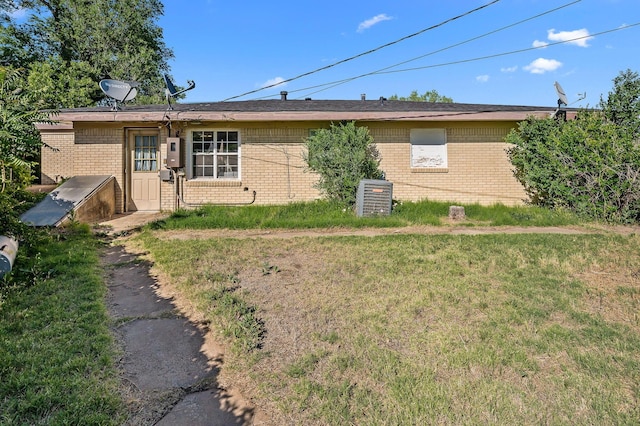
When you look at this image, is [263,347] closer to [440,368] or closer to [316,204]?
[440,368]

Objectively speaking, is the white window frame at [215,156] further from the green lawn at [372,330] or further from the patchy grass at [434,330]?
the patchy grass at [434,330]

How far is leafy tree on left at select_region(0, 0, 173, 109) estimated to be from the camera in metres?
20.2

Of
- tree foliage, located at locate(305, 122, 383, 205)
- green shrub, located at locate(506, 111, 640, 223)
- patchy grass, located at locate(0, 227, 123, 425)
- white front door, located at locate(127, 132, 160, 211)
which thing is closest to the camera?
patchy grass, located at locate(0, 227, 123, 425)

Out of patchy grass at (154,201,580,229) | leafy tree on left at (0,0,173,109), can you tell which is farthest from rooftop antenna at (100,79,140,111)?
leafy tree on left at (0,0,173,109)

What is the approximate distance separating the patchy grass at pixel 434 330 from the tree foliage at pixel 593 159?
109 inches

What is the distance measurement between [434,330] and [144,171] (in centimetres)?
969

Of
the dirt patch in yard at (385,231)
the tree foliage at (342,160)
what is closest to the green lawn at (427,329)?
the dirt patch in yard at (385,231)

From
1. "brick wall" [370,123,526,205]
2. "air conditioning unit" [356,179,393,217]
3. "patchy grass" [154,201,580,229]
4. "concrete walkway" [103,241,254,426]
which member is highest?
"brick wall" [370,123,526,205]

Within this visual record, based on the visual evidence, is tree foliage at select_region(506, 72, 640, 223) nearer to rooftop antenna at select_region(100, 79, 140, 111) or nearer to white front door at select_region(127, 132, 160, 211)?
white front door at select_region(127, 132, 160, 211)

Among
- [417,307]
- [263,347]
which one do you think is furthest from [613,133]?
[263,347]

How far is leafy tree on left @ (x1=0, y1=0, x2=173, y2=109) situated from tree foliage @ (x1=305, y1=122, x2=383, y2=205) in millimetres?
16148

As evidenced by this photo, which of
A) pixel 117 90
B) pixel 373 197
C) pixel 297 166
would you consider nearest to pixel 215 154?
pixel 297 166

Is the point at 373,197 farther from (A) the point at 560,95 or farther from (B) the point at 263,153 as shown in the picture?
(A) the point at 560,95

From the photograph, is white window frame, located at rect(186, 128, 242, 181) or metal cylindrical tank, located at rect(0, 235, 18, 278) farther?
white window frame, located at rect(186, 128, 242, 181)
